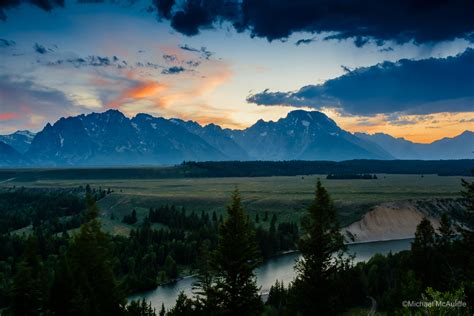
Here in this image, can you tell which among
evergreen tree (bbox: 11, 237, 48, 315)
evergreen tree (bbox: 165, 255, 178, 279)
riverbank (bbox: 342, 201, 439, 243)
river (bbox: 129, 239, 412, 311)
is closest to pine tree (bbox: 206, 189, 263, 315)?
evergreen tree (bbox: 11, 237, 48, 315)

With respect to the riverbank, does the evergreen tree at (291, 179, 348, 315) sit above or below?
above

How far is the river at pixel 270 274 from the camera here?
8562 cm

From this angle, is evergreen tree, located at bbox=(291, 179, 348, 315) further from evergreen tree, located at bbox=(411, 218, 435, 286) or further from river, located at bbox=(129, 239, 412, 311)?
river, located at bbox=(129, 239, 412, 311)

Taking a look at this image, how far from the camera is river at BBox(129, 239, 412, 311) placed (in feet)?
281

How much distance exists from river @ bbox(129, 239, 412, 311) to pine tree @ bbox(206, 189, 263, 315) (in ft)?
152

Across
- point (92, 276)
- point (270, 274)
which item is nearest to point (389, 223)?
point (270, 274)

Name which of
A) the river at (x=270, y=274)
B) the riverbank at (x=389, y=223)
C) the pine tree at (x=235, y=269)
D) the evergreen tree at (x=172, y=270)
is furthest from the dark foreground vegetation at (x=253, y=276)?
the riverbank at (x=389, y=223)

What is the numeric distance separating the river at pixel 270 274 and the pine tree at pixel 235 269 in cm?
4640

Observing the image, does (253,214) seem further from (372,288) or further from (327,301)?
(327,301)

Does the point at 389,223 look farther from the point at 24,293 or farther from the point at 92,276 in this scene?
the point at 24,293

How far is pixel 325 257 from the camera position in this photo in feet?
116

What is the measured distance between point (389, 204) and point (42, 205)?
513ft

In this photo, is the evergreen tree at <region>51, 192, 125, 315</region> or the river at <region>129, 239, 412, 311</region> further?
the river at <region>129, 239, 412, 311</region>

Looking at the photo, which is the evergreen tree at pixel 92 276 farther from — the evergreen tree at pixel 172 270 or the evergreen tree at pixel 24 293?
the evergreen tree at pixel 172 270
